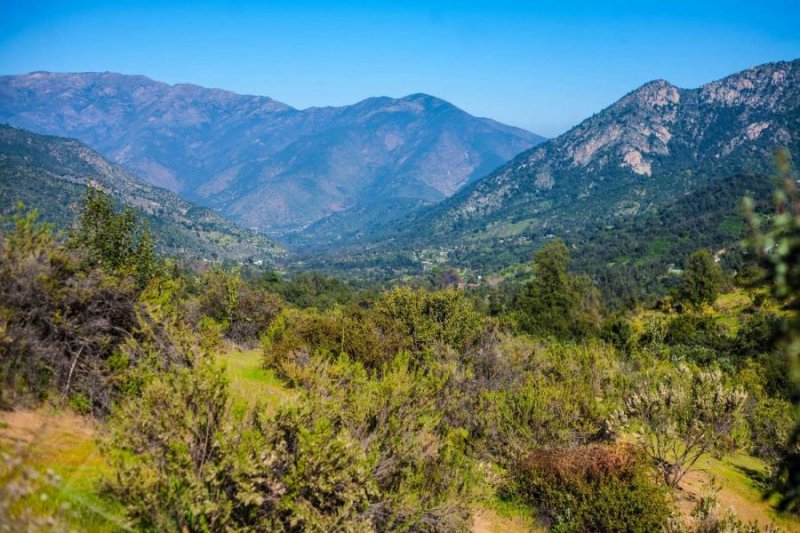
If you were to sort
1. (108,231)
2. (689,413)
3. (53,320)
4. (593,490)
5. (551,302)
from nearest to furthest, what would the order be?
(53,320) < (593,490) < (689,413) < (108,231) < (551,302)

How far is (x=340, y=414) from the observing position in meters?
9.27

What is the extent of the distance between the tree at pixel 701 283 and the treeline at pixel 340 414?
59.5m

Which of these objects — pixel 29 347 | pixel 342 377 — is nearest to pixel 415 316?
pixel 342 377

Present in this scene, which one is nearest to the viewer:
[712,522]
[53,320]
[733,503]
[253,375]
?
[53,320]

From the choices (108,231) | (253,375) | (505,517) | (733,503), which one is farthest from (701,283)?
(108,231)

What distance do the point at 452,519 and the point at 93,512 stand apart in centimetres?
654

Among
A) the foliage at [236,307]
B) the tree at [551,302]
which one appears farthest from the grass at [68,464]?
the tree at [551,302]

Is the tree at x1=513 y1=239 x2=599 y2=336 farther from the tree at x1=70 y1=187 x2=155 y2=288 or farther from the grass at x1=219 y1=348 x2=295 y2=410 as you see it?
the tree at x1=70 y1=187 x2=155 y2=288

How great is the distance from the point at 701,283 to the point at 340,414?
8996 centimetres

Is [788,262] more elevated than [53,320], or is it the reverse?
[788,262]

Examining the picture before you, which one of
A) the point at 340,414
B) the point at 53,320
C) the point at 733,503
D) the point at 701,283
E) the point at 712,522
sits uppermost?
the point at 701,283

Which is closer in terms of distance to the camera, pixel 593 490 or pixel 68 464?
pixel 68 464

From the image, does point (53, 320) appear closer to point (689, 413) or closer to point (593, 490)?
point (593, 490)

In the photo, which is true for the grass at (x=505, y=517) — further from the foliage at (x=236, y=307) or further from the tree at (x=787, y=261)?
the foliage at (x=236, y=307)
